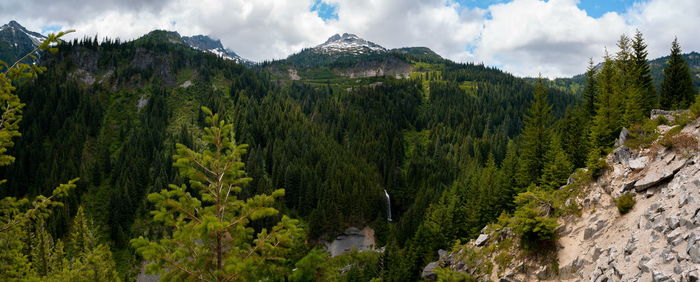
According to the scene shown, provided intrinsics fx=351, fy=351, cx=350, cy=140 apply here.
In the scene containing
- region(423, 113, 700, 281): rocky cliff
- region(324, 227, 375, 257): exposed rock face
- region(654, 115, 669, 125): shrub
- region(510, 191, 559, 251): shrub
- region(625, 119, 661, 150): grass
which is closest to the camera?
region(423, 113, 700, 281): rocky cliff

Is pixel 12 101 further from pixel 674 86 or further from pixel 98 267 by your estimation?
pixel 674 86

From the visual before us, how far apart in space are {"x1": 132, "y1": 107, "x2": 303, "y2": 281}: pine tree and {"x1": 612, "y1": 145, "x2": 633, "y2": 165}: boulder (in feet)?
84.4

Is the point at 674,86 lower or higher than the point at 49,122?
higher

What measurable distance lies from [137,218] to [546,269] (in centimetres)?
9495

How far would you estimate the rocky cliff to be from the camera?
14.8 metres

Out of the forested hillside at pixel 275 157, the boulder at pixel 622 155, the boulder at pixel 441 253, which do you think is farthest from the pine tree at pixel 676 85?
the boulder at pixel 441 253

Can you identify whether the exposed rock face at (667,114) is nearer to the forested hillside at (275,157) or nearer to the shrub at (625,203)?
the forested hillside at (275,157)

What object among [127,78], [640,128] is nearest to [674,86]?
[640,128]

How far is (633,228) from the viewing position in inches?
746

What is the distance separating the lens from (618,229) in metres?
20.1

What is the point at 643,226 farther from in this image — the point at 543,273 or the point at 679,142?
the point at 679,142

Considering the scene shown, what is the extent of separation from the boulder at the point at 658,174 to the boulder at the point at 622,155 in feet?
10.8

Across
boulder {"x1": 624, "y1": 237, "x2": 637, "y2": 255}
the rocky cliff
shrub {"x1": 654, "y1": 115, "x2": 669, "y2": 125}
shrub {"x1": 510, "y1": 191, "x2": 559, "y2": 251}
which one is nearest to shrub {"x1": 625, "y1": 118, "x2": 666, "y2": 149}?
shrub {"x1": 654, "y1": 115, "x2": 669, "y2": 125}

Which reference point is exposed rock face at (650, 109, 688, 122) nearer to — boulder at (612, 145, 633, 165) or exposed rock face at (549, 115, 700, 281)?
boulder at (612, 145, 633, 165)
